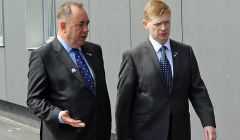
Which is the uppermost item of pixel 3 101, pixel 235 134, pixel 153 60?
pixel 153 60

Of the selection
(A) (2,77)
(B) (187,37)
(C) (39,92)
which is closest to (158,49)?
(C) (39,92)

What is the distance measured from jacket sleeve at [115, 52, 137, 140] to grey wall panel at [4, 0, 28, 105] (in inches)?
280

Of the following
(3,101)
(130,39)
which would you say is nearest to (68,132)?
(130,39)

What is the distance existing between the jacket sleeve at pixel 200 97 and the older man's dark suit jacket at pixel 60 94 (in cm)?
69

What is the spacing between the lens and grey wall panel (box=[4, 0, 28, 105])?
1098 cm

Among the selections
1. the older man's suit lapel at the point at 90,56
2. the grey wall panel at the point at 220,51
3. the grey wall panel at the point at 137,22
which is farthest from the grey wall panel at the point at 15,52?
the older man's suit lapel at the point at 90,56

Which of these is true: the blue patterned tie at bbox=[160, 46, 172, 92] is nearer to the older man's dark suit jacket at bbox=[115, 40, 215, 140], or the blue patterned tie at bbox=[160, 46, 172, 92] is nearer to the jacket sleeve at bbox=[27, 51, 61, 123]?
the older man's dark suit jacket at bbox=[115, 40, 215, 140]

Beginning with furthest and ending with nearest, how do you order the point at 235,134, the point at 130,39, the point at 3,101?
the point at 3,101 < the point at 130,39 < the point at 235,134

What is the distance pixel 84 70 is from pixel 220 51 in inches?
100

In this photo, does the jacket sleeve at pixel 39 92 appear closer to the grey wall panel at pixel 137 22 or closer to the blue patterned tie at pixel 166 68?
the blue patterned tie at pixel 166 68

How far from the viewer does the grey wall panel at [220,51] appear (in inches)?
230

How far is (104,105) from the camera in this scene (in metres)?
3.93

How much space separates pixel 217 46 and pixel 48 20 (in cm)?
545

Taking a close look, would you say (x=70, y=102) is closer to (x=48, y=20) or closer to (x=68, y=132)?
(x=68, y=132)
